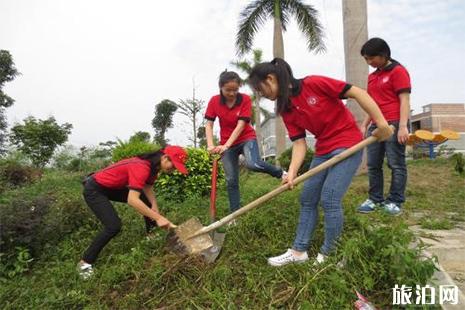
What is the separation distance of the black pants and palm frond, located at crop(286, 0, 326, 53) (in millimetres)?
12511

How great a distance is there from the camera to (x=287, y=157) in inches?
349

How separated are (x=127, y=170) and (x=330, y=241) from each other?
1.78 m

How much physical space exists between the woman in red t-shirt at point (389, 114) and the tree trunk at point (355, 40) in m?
2.80

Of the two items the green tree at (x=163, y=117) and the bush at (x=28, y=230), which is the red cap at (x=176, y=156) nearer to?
the bush at (x=28, y=230)

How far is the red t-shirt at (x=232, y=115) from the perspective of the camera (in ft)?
12.4

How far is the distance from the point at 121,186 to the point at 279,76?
68.2 inches

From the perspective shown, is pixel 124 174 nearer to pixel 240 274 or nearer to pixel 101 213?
pixel 101 213

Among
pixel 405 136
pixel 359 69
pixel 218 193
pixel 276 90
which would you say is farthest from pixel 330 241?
pixel 359 69

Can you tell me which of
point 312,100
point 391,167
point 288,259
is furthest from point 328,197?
point 391,167

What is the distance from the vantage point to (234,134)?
3.65m

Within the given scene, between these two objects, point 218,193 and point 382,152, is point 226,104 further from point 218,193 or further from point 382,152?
point 218,193

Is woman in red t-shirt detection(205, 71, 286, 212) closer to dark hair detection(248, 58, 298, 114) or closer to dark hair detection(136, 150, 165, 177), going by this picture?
dark hair detection(136, 150, 165, 177)

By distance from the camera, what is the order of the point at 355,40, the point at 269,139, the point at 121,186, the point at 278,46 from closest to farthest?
the point at 121,186 → the point at 355,40 → the point at 278,46 → the point at 269,139

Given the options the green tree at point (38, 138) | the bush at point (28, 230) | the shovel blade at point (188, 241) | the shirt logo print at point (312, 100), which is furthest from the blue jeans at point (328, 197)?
the green tree at point (38, 138)
